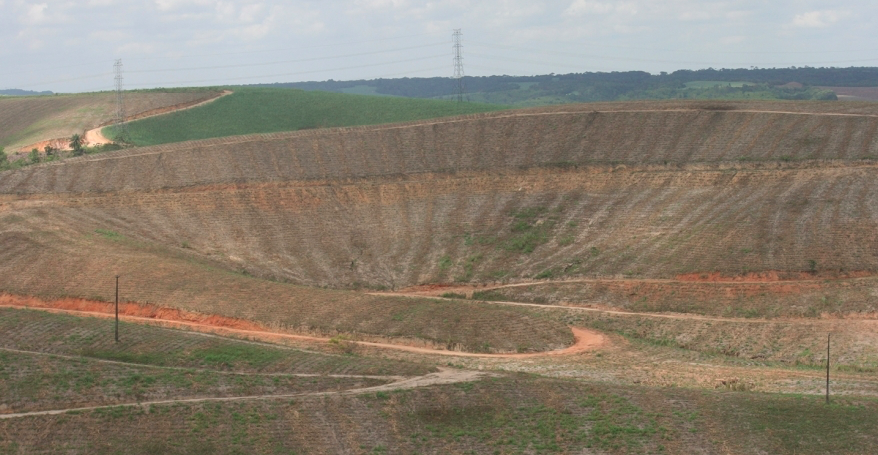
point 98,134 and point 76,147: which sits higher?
point 98,134

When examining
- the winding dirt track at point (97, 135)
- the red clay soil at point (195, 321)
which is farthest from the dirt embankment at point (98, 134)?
the red clay soil at point (195, 321)

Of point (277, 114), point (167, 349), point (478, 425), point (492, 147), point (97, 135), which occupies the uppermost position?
point (277, 114)

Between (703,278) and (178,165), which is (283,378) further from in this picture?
(178,165)

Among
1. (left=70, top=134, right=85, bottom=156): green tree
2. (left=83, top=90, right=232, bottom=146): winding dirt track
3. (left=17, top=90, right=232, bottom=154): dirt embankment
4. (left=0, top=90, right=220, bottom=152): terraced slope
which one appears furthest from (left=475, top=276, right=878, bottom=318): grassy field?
(left=0, top=90, right=220, bottom=152): terraced slope

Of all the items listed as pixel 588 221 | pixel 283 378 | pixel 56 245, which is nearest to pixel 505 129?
pixel 588 221

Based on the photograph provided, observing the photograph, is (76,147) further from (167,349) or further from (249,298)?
(167,349)

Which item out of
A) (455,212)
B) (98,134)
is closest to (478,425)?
(455,212)
